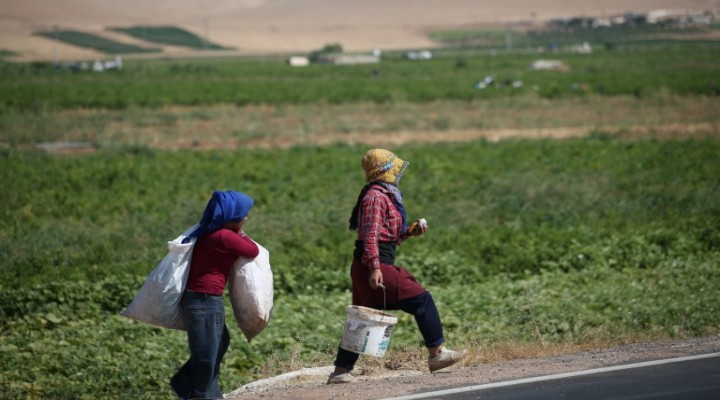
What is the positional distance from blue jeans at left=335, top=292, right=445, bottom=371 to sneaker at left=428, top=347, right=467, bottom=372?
82mm

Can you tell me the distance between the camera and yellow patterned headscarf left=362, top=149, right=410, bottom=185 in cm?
796

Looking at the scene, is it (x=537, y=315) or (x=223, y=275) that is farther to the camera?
(x=537, y=315)

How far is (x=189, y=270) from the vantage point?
7.60 meters

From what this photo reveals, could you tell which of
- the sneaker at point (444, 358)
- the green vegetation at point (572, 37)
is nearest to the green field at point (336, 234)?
the sneaker at point (444, 358)

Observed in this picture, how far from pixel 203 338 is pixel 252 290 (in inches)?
17.9

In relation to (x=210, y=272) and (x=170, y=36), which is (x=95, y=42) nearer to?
(x=170, y=36)

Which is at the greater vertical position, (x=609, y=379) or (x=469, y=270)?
(x=609, y=379)

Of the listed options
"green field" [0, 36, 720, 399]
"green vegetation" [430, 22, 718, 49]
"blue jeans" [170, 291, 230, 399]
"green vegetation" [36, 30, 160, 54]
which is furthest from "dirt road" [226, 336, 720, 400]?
"green vegetation" [36, 30, 160, 54]

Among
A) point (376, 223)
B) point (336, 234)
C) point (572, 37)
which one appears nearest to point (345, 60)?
point (572, 37)

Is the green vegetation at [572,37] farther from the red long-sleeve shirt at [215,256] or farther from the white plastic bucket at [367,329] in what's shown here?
the red long-sleeve shirt at [215,256]

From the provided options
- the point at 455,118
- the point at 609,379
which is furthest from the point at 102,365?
the point at 455,118

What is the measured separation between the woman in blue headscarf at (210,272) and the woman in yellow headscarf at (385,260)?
31.8 inches

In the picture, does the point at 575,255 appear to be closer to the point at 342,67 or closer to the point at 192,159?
the point at 192,159

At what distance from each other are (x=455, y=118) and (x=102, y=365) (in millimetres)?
32818
